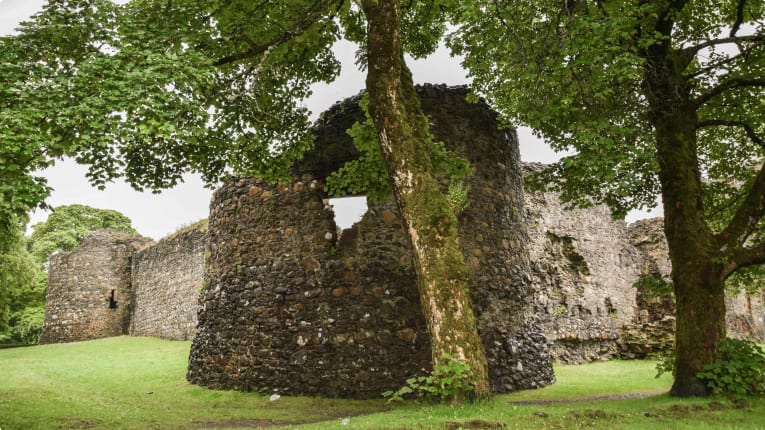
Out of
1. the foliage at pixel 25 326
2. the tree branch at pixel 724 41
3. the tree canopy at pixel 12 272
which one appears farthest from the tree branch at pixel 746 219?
the foliage at pixel 25 326

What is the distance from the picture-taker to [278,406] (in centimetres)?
873

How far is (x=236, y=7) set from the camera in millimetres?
8188

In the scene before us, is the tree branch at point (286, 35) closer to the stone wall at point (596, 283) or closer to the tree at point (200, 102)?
the tree at point (200, 102)

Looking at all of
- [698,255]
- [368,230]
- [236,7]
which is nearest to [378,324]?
[368,230]

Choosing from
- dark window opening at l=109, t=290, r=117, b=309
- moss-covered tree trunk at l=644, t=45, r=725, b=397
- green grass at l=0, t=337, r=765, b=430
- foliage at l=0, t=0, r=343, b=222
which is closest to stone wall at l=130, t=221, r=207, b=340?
dark window opening at l=109, t=290, r=117, b=309

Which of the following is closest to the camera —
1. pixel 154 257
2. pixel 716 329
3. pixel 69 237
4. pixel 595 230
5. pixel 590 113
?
pixel 716 329

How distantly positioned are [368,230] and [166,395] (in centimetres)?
508

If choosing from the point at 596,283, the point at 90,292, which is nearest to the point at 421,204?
the point at 596,283

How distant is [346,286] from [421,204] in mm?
3754

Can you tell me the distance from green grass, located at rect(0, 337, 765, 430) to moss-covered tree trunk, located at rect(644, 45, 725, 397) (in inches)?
30.0

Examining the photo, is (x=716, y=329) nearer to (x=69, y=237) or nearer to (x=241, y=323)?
(x=241, y=323)

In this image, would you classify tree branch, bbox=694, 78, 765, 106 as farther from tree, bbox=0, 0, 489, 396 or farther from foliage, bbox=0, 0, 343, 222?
foliage, bbox=0, 0, 343, 222

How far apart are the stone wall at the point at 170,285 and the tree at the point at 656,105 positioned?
14719mm

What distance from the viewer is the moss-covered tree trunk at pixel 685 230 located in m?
7.29
